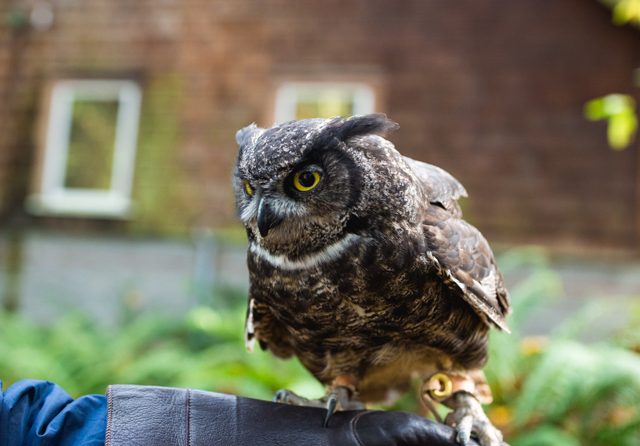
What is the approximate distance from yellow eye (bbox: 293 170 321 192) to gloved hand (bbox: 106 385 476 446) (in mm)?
591

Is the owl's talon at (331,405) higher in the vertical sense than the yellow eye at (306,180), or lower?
lower

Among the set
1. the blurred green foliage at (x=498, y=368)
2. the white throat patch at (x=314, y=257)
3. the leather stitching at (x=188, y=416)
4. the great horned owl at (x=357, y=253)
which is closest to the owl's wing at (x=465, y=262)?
the great horned owl at (x=357, y=253)

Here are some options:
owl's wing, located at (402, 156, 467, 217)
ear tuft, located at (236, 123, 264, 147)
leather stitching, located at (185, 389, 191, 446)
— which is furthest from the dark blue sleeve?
owl's wing, located at (402, 156, 467, 217)

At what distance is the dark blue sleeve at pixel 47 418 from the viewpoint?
155cm

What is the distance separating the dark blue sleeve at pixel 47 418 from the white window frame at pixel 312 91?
5627mm

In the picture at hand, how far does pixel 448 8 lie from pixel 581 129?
190 cm

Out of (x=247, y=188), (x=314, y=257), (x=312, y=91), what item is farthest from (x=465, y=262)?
(x=312, y=91)

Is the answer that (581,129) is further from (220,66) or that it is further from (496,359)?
(220,66)

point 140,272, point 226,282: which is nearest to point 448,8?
point 226,282

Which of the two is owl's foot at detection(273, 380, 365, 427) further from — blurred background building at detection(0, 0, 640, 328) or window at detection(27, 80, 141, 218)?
window at detection(27, 80, 141, 218)

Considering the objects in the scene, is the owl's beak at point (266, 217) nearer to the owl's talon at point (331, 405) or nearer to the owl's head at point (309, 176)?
the owl's head at point (309, 176)

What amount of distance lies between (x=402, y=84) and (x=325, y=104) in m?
0.88

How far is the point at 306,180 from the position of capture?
69.3 inches

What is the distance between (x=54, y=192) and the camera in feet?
27.3
